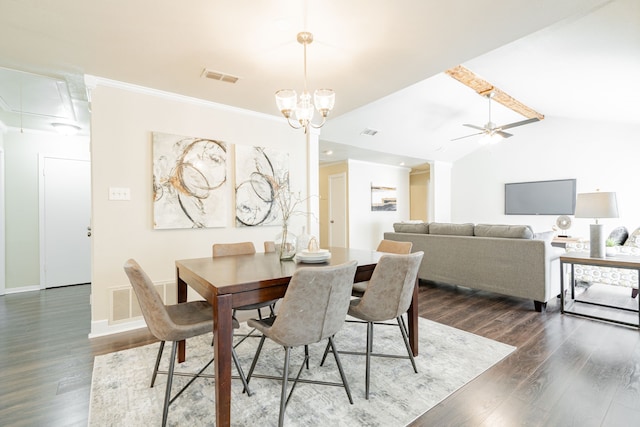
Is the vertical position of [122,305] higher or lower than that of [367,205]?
lower

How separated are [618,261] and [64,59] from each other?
17.4 feet

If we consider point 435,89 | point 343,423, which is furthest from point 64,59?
point 435,89

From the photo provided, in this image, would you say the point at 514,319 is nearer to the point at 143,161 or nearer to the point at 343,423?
the point at 343,423

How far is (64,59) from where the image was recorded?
2.46 metres

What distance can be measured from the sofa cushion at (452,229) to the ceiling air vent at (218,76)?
10.5 feet

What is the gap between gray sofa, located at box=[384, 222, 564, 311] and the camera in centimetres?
327

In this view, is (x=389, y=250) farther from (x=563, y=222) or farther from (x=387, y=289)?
(x=563, y=222)

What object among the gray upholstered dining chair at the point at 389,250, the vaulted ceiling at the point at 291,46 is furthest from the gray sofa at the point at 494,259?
the vaulted ceiling at the point at 291,46

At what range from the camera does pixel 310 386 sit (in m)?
A: 1.89

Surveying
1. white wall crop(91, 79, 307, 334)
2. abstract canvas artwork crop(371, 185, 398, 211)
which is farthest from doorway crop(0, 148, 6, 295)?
abstract canvas artwork crop(371, 185, 398, 211)

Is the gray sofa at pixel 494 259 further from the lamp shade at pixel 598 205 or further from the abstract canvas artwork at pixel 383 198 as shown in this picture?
the abstract canvas artwork at pixel 383 198

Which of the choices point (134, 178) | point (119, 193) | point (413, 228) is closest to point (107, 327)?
point (119, 193)

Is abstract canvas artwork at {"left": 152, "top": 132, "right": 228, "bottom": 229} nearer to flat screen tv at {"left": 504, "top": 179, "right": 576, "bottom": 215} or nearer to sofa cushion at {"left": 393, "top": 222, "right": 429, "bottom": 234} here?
sofa cushion at {"left": 393, "top": 222, "right": 429, "bottom": 234}

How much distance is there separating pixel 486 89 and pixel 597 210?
2.72 metres
